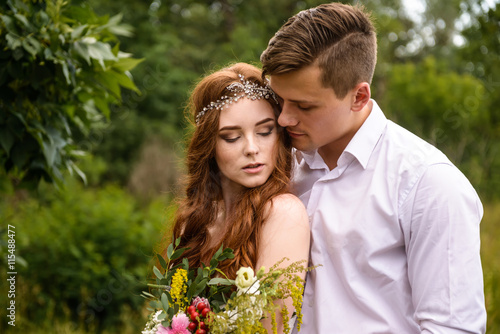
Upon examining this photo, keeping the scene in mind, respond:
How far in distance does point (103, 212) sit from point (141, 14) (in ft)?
37.5

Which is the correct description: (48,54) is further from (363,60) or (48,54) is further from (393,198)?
(393,198)

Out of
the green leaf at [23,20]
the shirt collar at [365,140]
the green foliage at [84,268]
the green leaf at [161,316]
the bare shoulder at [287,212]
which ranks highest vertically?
the green leaf at [23,20]

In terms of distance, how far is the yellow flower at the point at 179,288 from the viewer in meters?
2.23

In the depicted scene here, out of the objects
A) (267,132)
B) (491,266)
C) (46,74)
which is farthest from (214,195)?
(491,266)

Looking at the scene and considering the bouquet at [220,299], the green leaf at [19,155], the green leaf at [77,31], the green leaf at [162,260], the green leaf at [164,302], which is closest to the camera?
the bouquet at [220,299]

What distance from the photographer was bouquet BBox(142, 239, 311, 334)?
6.77 feet

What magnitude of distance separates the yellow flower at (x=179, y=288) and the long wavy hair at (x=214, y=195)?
0.97 feet

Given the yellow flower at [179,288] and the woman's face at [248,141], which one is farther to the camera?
the woman's face at [248,141]

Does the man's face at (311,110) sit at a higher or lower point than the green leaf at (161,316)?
higher

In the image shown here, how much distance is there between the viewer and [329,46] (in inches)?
100

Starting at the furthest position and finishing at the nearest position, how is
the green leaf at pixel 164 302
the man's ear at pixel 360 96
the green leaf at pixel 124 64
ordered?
the green leaf at pixel 124 64
the man's ear at pixel 360 96
the green leaf at pixel 164 302

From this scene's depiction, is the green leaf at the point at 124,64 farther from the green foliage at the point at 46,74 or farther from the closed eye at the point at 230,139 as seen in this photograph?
the closed eye at the point at 230,139

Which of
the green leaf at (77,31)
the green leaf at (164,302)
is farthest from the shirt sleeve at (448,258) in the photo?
the green leaf at (77,31)

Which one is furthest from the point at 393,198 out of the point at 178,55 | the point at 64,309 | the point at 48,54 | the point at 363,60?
the point at 178,55
